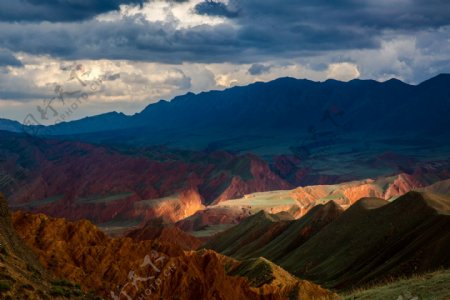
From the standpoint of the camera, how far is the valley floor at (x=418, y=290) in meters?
24.9

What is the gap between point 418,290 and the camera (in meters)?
25.9

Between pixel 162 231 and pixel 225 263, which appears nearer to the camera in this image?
pixel 225 263

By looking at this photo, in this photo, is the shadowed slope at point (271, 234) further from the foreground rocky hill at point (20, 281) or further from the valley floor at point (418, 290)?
the valley floor at point (418, 290)

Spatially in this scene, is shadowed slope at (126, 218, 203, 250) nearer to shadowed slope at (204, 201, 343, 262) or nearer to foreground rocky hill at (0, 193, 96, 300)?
shadowed slope at (204, 201, 343, 262)

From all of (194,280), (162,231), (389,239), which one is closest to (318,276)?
(389,239)

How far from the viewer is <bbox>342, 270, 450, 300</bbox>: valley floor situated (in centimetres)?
2486

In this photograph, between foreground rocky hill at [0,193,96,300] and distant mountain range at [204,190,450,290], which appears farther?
distant mountain range at [204,190,450,290]

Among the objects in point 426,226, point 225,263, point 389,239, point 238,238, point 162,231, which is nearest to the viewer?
point 426,226

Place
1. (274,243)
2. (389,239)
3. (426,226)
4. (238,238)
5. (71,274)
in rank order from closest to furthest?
(71,274) < (426,226) < (389,239) < (274,243) < (238,238)

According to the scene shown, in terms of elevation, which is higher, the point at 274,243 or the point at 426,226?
the point at 426,226

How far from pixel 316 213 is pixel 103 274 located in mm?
62760

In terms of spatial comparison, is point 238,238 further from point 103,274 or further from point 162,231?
point 103,274

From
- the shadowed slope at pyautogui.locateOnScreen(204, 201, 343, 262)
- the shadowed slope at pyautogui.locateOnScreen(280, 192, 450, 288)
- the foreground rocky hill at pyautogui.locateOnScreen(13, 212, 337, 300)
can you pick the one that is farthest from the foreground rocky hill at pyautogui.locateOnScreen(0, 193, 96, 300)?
the shadowed slope at pyautogui.locateOnScreen(204, 201, 343, 262)

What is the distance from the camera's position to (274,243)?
131 m
